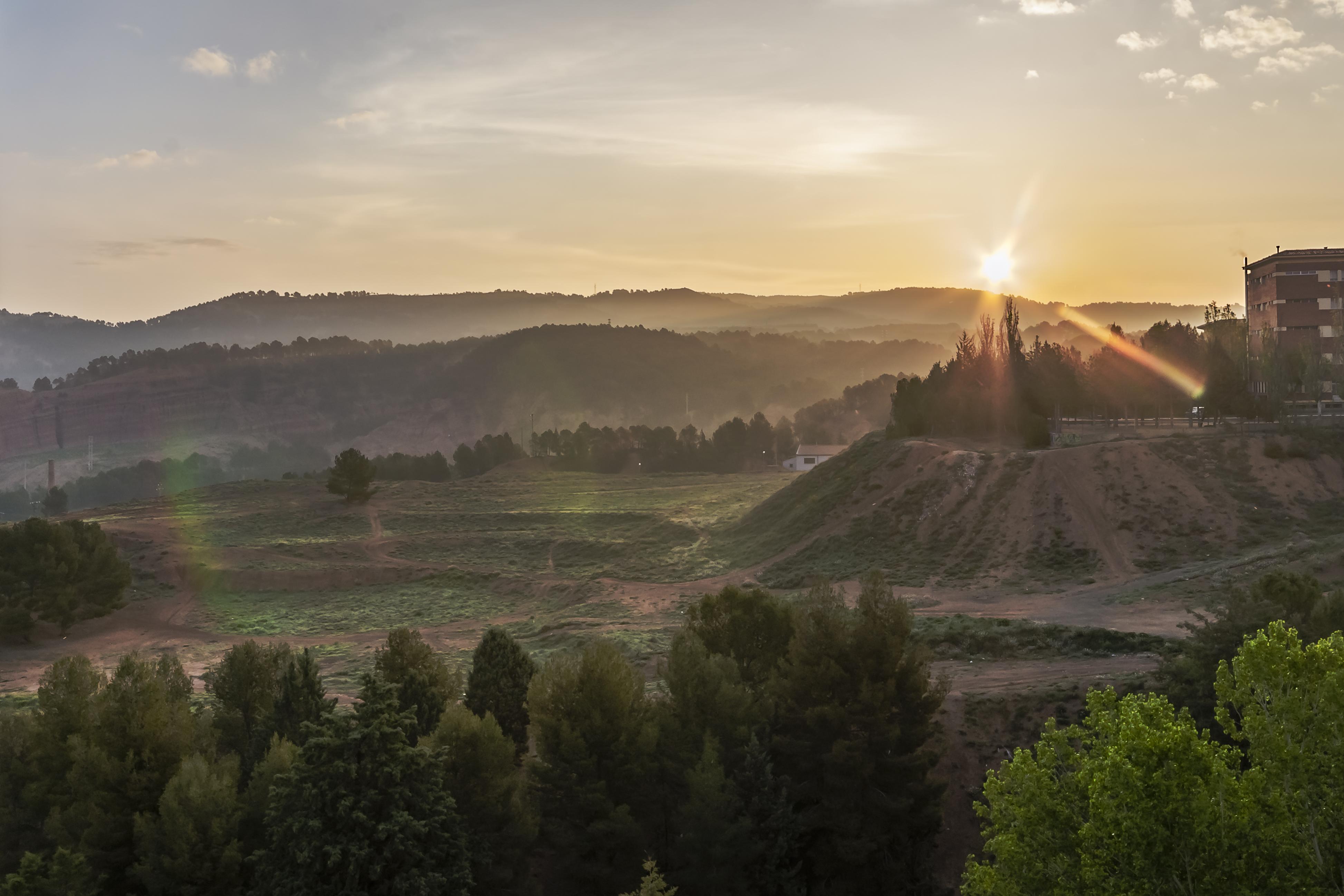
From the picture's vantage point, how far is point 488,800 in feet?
90.0

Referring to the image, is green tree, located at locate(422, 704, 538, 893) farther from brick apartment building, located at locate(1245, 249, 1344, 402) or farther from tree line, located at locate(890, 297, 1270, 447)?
brick apartment building, located at locate(1245, 249, 1344, 402)

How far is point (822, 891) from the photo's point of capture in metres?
28.2

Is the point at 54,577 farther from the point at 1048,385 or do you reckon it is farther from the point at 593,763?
the point at 1048,385

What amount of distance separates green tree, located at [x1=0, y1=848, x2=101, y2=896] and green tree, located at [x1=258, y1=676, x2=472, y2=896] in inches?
182

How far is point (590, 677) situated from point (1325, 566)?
3582cm

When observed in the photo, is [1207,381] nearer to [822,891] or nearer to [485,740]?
[822,891]

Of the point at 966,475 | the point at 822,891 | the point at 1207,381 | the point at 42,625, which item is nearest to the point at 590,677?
the point at 822,891

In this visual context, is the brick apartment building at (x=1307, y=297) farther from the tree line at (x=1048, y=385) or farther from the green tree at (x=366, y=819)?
the green tree at (x=366, y=819)

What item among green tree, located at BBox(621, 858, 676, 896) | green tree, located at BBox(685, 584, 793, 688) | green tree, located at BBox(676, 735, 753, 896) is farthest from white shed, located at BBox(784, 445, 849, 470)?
green tree, located at BBox(621, 858, 676, 896)

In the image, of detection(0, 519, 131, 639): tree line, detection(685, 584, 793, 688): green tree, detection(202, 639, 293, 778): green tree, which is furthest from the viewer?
detection(0, 519, 131, 639): tree line

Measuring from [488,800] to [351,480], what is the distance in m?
87.0

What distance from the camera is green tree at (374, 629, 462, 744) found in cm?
3244

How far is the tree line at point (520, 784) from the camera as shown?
82.9 feet

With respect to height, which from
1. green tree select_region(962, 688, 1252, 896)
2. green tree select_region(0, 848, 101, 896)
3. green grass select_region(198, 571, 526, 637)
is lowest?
green grass select_region(198, 571, 526, 637)
